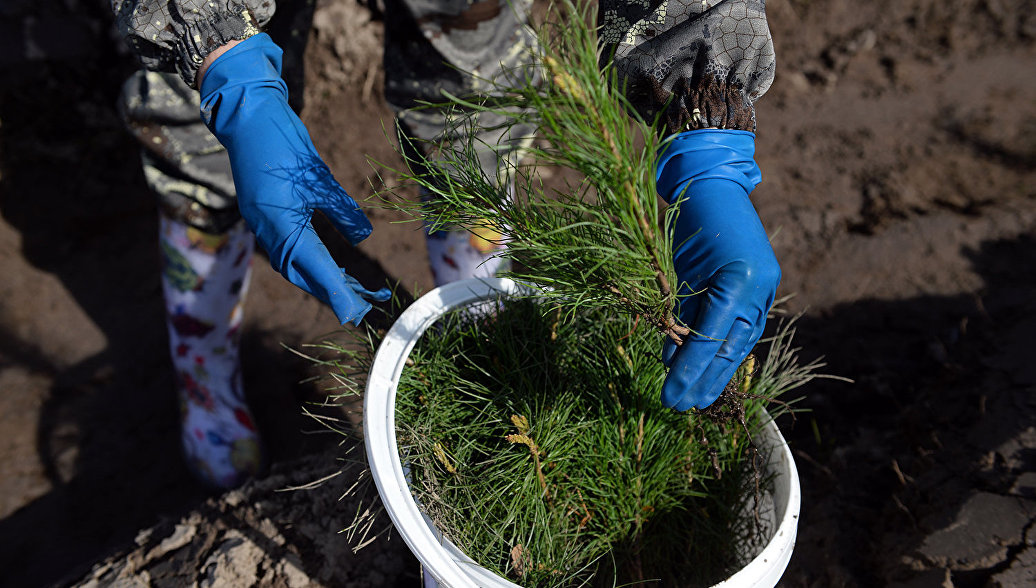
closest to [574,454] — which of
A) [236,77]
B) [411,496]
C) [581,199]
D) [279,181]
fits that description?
[411,496]

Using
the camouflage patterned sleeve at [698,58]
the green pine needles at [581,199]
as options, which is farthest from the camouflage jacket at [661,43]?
the green pine needles at [581,199]

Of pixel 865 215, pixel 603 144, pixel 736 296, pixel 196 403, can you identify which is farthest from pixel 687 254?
pixel 865 215

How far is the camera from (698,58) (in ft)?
3.44

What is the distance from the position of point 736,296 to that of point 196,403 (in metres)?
1.55

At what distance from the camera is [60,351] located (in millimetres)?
2225

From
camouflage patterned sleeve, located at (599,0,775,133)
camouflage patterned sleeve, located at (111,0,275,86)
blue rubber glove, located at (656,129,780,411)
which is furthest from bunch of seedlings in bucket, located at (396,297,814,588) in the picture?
camouflage patterned sleeve, located at (111,0,275,86)

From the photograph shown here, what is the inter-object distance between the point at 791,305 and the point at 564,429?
1375 mm

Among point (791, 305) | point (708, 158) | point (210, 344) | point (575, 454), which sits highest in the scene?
point (708, 158)

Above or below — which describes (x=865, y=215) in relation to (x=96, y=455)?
above

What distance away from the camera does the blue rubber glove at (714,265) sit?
0.91 meters

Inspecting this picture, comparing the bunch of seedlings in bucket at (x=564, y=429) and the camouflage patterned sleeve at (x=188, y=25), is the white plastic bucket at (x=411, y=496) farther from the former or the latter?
the camouflage patterned sleeve at (x=188, y=25)

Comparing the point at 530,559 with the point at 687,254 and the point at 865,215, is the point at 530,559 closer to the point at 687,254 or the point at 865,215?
the point at 687,254

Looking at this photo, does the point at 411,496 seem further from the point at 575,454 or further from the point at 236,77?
the point at 236,77

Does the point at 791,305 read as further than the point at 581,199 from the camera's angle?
Yes
